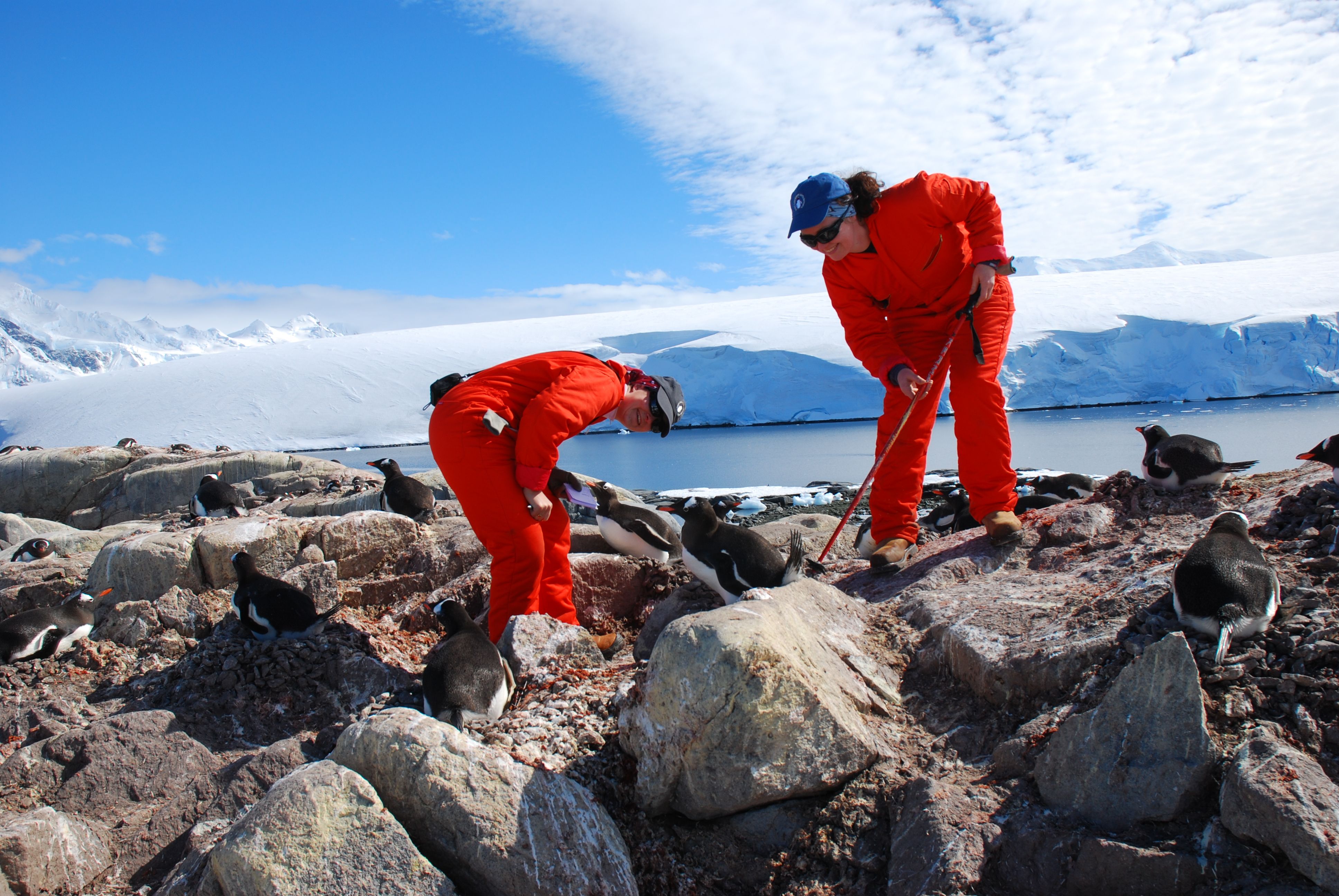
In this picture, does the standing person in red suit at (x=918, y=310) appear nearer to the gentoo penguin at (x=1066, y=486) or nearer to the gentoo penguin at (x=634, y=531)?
the gentoo penguin at (x=634, y=531)

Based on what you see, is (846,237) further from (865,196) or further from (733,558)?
(733,558)

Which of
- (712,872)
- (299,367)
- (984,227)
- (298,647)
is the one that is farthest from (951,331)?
(299,367)

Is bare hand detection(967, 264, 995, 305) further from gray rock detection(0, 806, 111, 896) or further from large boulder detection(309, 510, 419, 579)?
gray rock detection(0, 806, 111, 896)

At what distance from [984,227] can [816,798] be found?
89.6 inches

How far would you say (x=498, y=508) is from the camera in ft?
9.86

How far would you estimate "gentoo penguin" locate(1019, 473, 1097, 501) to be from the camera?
6.25 metres

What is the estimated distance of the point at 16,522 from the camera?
23.9 ft

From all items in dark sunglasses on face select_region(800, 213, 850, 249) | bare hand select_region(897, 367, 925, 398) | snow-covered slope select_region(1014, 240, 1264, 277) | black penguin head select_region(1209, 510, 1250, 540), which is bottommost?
black penguin head select_region(1209, 510, 1250, 540)

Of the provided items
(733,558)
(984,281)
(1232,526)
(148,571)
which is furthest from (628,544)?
(1232,526)

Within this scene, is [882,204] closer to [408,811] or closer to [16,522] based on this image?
[408,811]

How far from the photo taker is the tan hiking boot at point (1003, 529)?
3.12 meters

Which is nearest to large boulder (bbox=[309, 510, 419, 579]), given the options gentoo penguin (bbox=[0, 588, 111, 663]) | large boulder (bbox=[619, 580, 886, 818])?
gentoo penguin (bbox=[0, 588, 111, 663])

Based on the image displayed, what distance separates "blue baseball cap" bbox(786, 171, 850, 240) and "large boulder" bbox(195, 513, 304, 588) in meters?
3.15

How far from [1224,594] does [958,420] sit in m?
1.51
